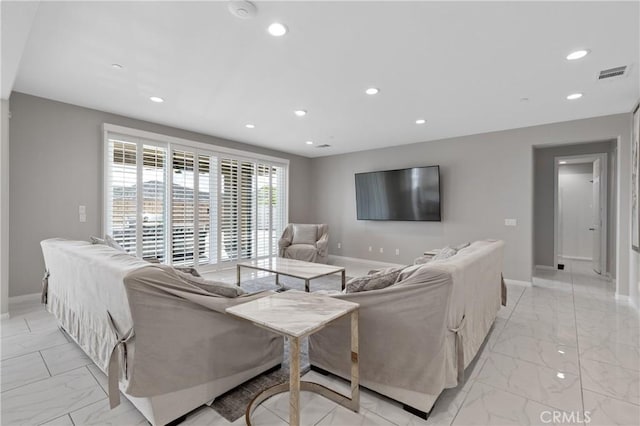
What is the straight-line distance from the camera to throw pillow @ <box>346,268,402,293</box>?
5.91ft

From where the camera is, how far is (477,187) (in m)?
5.07

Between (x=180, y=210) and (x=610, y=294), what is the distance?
21.9 ft

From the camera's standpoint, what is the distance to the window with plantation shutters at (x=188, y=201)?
4.27m

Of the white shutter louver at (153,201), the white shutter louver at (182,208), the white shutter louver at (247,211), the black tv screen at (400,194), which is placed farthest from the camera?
the white shutter louver at (247,211)

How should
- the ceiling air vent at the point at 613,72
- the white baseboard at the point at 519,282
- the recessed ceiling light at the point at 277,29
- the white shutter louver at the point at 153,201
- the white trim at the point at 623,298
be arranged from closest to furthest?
the recessed ceiling light at the point at 277,29
the ceiling air vent at the point at 613,72
the white trim at the point at 623,298
the white shutter louver at the point at 153,201
the white baseboard at the point at 519,282

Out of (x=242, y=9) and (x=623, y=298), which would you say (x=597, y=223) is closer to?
(x=623, y=298)

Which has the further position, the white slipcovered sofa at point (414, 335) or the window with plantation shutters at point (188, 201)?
the window with plantation shutters at point (188, 201)

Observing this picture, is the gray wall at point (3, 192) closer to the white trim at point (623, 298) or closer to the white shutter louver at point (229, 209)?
the white shutter louver at point (229, 209)

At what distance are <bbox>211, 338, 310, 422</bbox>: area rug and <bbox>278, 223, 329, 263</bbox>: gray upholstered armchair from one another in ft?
11.3

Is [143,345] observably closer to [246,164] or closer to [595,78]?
[595,78]

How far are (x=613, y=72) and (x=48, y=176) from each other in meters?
6.50

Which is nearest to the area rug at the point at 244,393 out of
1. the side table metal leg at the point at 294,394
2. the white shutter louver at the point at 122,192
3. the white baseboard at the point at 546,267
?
the side table metal leg at the point at 294,394

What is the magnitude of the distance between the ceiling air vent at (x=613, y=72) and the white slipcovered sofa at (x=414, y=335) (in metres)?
2.52

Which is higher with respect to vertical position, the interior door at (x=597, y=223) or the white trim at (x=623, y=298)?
the interior door at (x=597, y=223)
